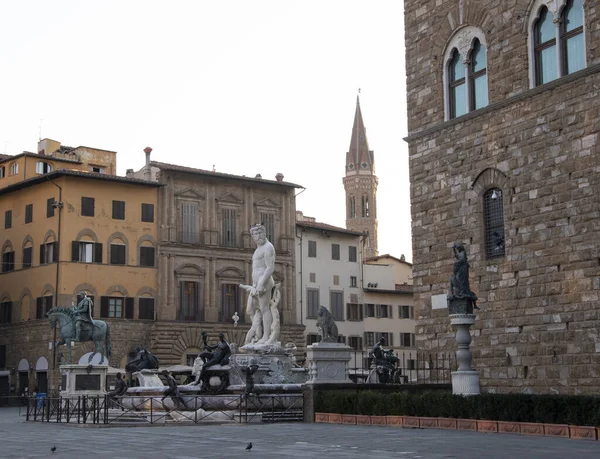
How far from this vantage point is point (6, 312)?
2080 inches

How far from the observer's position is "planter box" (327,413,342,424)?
20.7m

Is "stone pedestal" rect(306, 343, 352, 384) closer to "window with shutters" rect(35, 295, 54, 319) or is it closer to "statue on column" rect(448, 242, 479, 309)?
"statue on column" rect(448, 242, 479, 309)

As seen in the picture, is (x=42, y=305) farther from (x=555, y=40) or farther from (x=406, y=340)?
(x=555, y=40)

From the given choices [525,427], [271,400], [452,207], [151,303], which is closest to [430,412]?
[525,427]

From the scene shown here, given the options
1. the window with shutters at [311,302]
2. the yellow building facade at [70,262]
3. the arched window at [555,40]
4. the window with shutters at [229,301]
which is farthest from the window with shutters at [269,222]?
the arched window at [555,40]

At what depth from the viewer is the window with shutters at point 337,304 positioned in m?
59.7

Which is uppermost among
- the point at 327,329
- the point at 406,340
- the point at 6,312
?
the point at 6,312

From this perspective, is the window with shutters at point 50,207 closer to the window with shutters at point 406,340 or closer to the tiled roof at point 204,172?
the tiled roof at point 204,172

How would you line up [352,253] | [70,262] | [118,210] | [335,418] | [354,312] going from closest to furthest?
1. [335,418]
2. [70,262]
3. [118,210]
4. [354,312]
5. [352,253]

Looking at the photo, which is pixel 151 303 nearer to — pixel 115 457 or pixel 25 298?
pixel 25 298

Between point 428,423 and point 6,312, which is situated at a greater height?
point 6,312

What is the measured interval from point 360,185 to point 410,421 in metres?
98.3

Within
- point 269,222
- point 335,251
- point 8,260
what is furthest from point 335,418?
point 335,251

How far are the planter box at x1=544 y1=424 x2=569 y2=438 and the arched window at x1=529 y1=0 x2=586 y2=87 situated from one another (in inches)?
329
